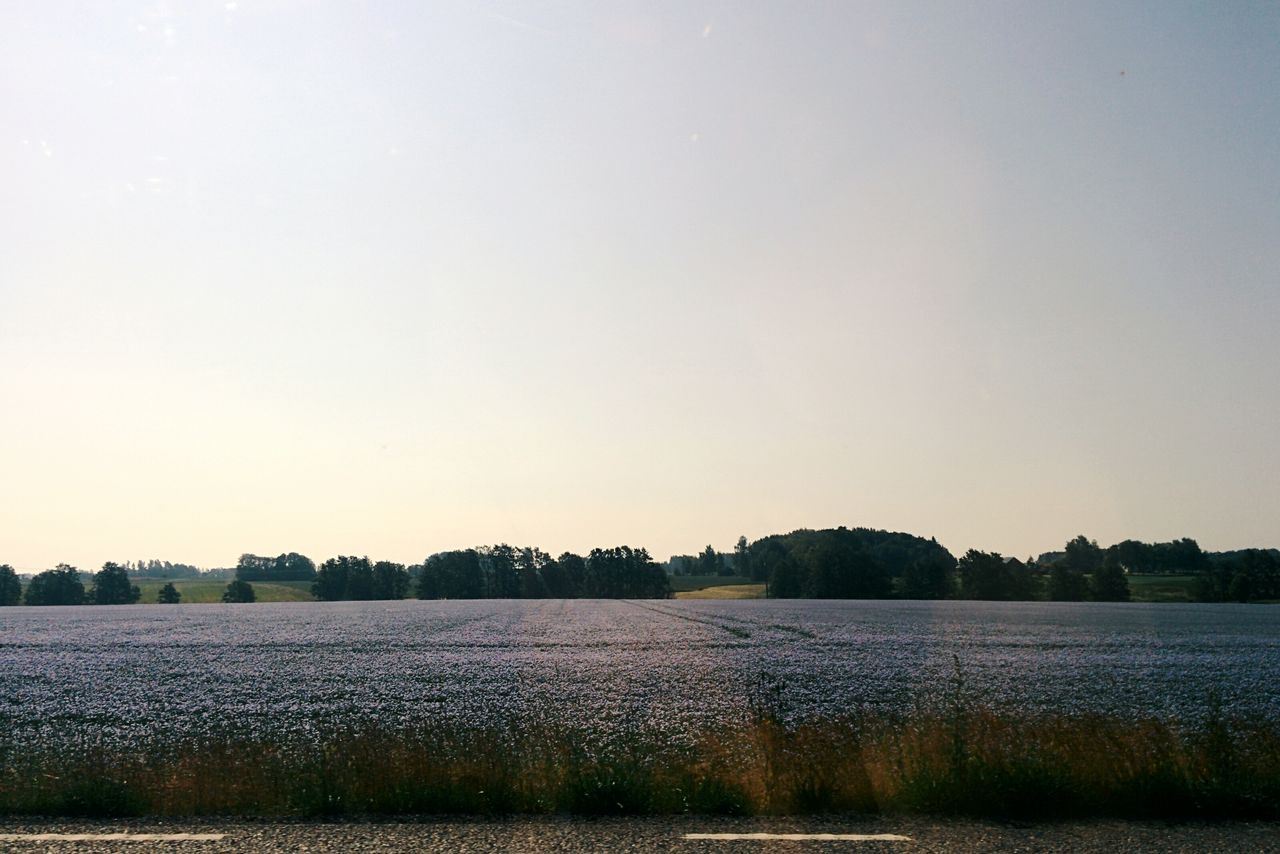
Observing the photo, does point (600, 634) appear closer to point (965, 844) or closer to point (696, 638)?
point (696, 638)

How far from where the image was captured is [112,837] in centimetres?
1084

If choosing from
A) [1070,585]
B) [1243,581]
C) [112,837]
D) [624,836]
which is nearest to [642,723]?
[624,836]

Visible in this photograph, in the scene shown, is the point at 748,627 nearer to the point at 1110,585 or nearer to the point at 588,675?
the point at 588,675

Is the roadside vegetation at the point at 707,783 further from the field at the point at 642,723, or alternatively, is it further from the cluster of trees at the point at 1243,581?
the cluster of trees at the point at 1243,581

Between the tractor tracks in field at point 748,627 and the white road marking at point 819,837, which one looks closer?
the white road marking at point 819,837

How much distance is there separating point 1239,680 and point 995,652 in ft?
60.7

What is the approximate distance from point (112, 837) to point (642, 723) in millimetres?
17961

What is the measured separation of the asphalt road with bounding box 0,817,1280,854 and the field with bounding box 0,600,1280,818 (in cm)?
65

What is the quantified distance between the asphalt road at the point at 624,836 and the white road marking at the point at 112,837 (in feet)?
0.13

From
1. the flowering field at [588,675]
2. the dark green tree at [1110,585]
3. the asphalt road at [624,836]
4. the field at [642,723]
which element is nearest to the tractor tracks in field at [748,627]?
Answer: the flowering field at [588,675]

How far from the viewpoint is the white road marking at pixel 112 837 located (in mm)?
10750

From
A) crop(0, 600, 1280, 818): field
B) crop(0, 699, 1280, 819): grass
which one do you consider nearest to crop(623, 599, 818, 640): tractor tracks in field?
crop(0, 600, 1280, 818): field

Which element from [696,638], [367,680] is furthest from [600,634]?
[367,680]

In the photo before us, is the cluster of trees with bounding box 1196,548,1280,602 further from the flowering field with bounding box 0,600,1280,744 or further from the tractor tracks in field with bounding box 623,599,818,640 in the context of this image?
the tractor tracks in field with bounding box 623,599,818,640
